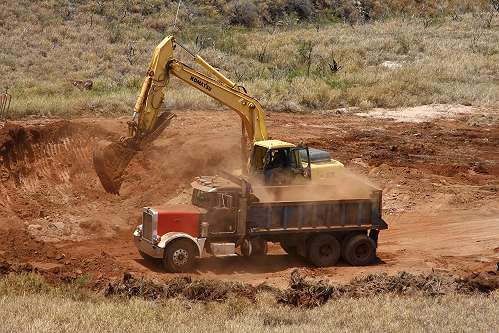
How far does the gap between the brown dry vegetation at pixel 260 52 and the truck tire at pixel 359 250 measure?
45.7 ft

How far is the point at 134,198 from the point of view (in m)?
21.9

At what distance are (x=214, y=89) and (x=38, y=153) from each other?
6220mm

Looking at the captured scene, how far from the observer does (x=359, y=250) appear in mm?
18172

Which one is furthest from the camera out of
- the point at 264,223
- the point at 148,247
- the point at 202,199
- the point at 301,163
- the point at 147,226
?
the point at 301,163

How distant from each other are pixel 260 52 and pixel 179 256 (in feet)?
92.1

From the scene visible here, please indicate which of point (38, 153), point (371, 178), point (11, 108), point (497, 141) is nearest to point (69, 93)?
point (11, 108)

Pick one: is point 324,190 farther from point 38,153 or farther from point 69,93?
point 69,93

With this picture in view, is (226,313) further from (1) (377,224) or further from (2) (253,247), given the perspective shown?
(1) (377,224)

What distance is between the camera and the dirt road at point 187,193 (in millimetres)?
17781

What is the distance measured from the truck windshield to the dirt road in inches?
51.9

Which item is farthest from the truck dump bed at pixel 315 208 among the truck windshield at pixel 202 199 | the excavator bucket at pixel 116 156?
the excavator bucket at pixel 116 156

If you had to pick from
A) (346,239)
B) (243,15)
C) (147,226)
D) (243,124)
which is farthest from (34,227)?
(243,15)

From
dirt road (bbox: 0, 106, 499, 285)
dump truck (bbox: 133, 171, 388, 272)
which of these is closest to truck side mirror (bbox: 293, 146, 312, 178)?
dump truck (bbox: 133, 171, 388, 272)

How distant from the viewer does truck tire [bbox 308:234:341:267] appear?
1781 cm
